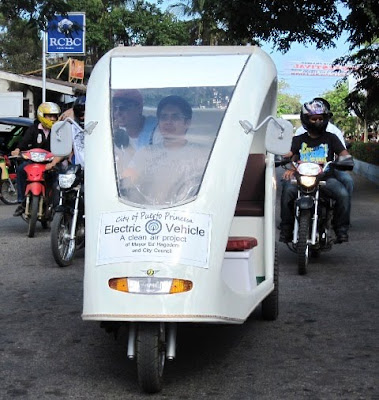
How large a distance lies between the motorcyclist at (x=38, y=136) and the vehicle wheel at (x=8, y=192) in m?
5.31

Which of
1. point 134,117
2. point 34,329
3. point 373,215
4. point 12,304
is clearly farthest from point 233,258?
point 373,215

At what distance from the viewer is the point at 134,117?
19.4ft

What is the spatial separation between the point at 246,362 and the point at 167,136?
151cm

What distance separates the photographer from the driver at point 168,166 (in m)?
5.50

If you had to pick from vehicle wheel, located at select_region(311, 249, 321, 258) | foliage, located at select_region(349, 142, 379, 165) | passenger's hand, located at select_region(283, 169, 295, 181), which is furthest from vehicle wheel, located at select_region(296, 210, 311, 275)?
foliage, located at select_region(349, 142, 379, 165)

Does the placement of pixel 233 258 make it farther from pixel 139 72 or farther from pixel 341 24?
pixel 341 24

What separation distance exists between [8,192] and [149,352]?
14.1 meters

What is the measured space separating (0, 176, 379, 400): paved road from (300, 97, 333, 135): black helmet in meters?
1.53

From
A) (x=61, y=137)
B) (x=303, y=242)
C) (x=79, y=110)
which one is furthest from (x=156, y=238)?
(x=79, y=110)

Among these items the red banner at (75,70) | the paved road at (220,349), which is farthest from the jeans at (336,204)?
the red banner at (75,70)

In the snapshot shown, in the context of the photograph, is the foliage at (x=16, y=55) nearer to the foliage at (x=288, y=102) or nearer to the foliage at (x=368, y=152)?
the foliage at (x=368, y=152)

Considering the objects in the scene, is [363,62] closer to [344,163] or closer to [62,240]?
[344,163]

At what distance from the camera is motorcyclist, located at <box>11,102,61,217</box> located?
1248cm

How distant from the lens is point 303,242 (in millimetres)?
9320
